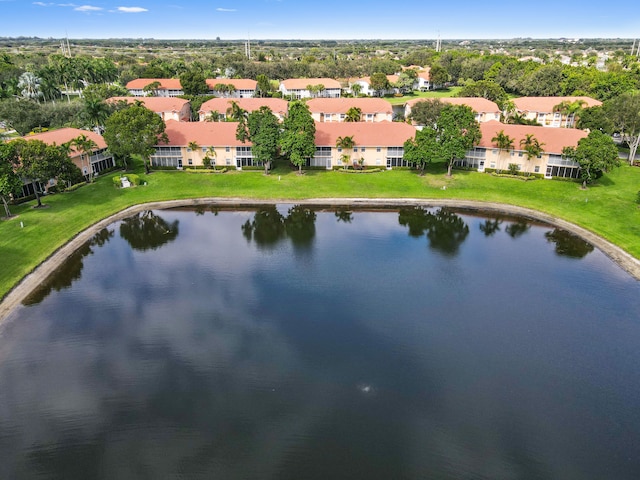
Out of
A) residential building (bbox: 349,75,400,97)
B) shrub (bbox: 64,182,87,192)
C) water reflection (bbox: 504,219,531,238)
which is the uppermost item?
residential building (bbox: 349,75,400,97)

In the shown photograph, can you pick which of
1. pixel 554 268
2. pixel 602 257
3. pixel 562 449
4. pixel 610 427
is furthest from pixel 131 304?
pixel 602 257

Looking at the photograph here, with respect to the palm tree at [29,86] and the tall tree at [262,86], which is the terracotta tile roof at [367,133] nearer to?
the tall tree at [262,86]

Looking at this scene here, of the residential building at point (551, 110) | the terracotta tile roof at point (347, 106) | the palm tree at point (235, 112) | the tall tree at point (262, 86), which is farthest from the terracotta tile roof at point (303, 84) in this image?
the residential building at point (551, 110)

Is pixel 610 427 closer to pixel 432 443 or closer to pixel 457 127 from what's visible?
pixel 432 443

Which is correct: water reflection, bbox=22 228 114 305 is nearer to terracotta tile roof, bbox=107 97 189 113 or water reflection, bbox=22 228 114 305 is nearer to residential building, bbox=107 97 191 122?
residential building, bbox=107 97 191 122

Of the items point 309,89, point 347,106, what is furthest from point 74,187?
point 309,89

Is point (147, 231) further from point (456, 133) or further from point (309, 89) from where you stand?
point (309, 89)

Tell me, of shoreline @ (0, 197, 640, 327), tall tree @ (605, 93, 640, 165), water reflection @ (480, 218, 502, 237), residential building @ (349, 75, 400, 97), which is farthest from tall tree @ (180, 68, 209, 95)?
tall tree @ (605, 93, 640, 165)
